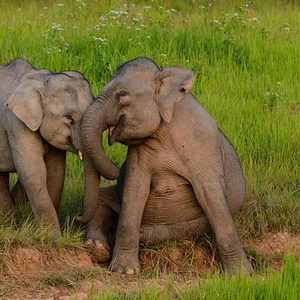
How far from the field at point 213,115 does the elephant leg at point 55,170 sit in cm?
24

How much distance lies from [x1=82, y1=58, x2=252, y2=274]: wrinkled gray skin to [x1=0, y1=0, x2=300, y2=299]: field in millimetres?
182

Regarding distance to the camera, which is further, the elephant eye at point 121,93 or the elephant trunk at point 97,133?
the elephant eye at point 121,93

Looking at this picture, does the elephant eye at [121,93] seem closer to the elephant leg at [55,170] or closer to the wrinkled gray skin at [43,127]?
the wrinkled gray skin at [43,127]

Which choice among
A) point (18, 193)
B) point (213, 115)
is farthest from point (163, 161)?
point (213, 115)

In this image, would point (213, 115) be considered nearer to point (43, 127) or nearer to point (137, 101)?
point (137, 101)

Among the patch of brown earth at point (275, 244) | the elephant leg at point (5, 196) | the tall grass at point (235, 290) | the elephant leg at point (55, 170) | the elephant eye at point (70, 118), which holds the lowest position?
the patch of brown earth at point (275, 244)

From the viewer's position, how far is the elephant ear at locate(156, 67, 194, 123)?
757 cm

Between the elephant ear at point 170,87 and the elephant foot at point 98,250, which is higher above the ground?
the elephant ear at point 170,87

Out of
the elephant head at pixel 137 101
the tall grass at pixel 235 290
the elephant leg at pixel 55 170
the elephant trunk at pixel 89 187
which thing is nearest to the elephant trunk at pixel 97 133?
the elephant head at pixel 137 101

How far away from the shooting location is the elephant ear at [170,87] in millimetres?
7566

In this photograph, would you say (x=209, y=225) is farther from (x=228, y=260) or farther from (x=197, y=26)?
(x=197, y=26)

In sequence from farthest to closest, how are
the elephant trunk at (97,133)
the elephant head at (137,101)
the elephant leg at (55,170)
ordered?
the elephant leg at (55,170) → the elephant head at (137,101) → the elephant trunk at (97,133)

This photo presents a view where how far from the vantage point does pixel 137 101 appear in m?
7.58

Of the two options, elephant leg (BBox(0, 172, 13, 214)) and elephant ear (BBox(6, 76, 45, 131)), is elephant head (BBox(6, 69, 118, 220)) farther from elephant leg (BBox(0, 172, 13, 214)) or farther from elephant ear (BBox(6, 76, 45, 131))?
elephant leg (BBox(0, 172, 13, 214))
